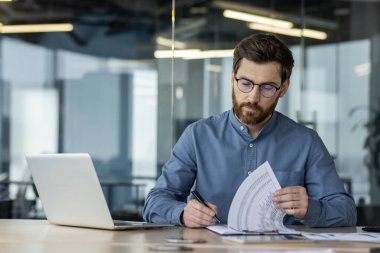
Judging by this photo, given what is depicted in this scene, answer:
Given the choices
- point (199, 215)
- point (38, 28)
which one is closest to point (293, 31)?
point (38, 28)

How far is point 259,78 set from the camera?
3.09 m

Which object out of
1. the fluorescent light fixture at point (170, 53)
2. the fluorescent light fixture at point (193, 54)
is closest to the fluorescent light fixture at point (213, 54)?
the fluorescent light fixture at point (193, 54)

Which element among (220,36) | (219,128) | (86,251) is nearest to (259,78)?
(219,128)

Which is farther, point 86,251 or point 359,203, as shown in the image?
point 359,203

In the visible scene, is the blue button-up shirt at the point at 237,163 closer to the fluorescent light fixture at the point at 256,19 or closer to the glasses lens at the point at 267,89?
the glasses lens at the point at 267,89

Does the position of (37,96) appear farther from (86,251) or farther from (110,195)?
(86,251)

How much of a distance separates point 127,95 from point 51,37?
763 mm

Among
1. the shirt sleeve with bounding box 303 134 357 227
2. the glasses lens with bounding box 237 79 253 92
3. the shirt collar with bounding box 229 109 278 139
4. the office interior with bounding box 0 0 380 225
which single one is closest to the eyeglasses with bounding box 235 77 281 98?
the glasses lens with bounding box 237 79 253 92

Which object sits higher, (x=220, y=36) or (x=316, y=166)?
(x=220, y=36)

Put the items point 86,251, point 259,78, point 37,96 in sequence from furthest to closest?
point 37,96, point 259,78, point 86,251

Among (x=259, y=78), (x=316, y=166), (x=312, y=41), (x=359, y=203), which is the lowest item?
(x=359, y=203)

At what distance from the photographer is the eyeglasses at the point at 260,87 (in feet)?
10.2

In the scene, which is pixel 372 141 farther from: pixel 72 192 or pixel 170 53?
pixel 72 192

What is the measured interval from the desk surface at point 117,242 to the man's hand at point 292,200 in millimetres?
127
